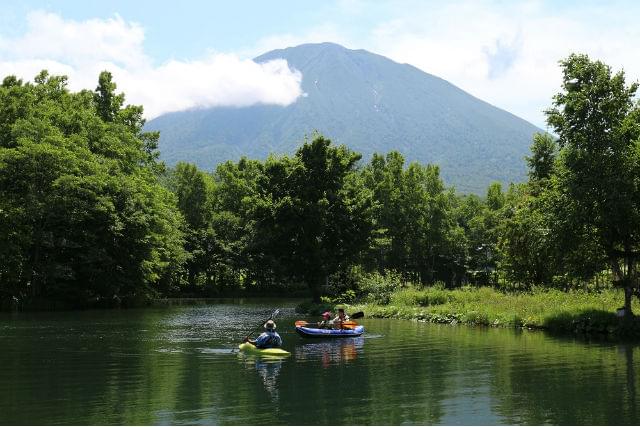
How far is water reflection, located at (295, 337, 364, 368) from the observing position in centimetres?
2288

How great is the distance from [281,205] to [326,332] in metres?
20.1

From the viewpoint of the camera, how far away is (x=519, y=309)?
33875 mm

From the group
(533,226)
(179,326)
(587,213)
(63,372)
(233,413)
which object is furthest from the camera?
(179,326)

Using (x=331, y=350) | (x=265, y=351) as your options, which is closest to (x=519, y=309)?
(x=331, y=350)

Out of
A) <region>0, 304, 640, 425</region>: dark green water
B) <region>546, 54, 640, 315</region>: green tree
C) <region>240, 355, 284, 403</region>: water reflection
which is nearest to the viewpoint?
<region>0, 304, 640, 425</region>: dark green water

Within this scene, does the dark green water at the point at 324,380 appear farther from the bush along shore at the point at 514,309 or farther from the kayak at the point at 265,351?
the bush along shore at the point at 514,309

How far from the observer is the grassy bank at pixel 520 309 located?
29297 millimetres

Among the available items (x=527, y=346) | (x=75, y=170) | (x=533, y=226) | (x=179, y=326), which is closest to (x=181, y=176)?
(x=75, y=170)

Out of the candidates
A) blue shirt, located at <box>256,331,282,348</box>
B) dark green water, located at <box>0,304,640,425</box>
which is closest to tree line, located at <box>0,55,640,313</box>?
dark green water, located at <box>0,304,640,425</box>

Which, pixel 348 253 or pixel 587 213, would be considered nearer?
pixel 587 213

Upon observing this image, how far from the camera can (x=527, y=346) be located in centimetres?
2530

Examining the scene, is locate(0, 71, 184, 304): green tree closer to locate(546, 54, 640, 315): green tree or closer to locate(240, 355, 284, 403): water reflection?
locate(240, 355, 284, 403): water reflection

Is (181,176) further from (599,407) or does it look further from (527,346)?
(599,407)

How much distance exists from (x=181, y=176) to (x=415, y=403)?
7775 centimetres
